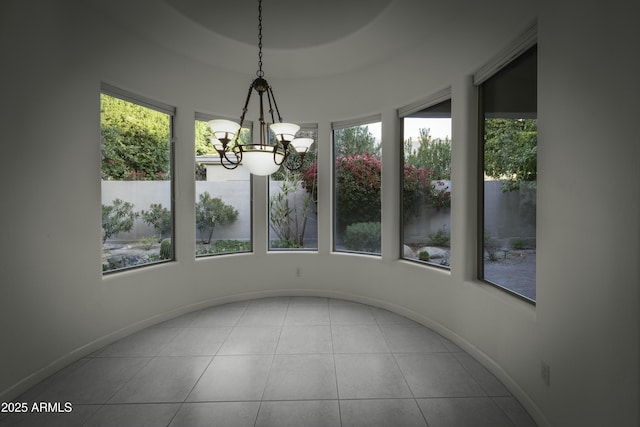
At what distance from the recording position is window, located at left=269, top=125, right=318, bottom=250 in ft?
14.1

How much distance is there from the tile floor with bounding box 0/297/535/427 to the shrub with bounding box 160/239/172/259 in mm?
748

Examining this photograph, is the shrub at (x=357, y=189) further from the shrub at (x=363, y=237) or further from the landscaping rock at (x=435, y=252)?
the landscaping rock at (x=435, y=252)

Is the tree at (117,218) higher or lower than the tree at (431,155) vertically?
lower

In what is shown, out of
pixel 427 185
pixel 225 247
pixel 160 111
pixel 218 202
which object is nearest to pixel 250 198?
pixel 218 202

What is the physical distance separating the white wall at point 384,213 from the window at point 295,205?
0.54 feet

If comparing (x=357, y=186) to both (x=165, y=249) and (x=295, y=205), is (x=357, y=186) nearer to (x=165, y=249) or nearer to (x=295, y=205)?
(x=295, y=205)

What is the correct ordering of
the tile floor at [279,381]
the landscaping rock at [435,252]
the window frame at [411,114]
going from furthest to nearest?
the landscaping rock at [435,252]
the window frame at [411,114]
the tile floor at [279,381]

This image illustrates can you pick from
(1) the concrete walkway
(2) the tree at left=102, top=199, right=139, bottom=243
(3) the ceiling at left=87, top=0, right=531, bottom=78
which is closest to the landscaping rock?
(1) the concrete walkway

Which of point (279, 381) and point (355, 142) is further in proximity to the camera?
point (355, 142)

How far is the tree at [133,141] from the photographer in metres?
2.96

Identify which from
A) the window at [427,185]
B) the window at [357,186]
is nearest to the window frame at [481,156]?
the window at [427,185]

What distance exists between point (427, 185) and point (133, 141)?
10.1 ft

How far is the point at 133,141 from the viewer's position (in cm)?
324

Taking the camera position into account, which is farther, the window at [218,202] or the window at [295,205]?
the window at [295,205]
